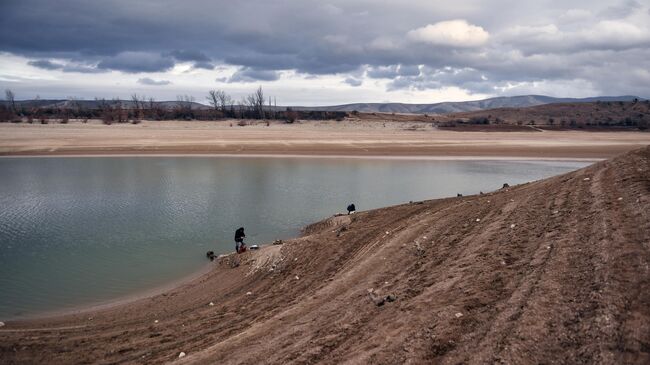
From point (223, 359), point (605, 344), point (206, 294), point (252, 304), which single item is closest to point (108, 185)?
point (206, 294)

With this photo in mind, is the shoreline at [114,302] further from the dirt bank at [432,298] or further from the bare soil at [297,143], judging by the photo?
the bare soil at [297,143]

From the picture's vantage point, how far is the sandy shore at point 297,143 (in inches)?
2003

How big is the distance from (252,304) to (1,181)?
33.6m

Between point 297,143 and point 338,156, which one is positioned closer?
point 338,156

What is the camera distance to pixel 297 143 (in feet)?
183

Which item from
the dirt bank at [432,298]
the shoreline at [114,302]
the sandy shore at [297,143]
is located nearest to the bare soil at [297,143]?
the sandy shore at [297,143]

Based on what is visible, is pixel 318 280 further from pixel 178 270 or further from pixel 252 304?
pixel 178 270

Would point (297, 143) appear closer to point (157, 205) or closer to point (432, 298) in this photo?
point (157, 205)

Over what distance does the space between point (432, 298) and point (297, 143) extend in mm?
49282

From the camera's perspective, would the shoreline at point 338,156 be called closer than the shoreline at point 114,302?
No

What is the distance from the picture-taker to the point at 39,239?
18.4m

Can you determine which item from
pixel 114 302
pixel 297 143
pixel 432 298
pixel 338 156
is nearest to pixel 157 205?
pixel 114 302

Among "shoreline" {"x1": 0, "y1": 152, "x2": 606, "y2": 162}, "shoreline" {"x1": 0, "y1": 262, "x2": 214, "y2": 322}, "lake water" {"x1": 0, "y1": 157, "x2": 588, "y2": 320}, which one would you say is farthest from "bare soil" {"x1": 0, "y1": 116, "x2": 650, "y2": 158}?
"shoreline" {"x1": 0, "y1": 262, "x2": 214, "y2": 322}

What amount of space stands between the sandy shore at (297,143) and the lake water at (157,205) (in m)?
4.34
